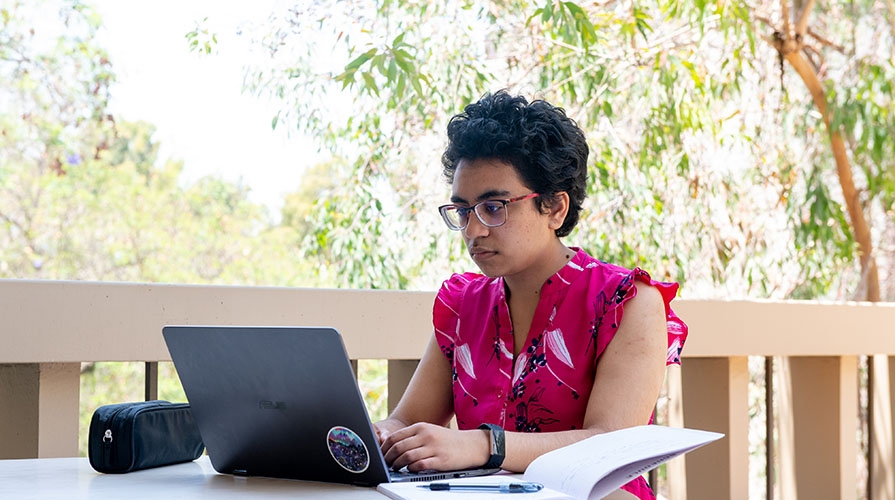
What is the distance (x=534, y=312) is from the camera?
1712mm

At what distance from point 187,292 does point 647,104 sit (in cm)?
333

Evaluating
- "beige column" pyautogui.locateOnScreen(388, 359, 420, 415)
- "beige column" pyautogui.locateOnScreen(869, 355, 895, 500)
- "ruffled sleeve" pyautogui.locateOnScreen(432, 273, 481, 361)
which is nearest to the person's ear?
"ruffled sleeve" pyautogui.locateOnScreen(432, 273, 481, 361)

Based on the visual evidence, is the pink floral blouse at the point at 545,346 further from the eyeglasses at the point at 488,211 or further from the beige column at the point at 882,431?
the beige column at the point at 882,431

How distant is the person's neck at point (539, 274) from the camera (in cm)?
172

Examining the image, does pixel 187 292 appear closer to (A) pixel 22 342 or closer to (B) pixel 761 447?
(A) pixel 22 342

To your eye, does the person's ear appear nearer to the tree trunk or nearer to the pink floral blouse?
the pink floral blouse

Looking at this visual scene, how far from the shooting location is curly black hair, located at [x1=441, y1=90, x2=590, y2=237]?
1.66 meters

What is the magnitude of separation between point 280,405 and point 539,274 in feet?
2.07

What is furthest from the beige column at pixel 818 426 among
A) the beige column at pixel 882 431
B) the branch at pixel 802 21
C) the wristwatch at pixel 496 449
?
the branch at pixel 802 21

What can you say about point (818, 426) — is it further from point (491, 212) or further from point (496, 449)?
point (496, 449)

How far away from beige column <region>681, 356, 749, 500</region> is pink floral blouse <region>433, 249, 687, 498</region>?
84cm

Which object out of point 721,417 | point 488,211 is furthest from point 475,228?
point 721,417

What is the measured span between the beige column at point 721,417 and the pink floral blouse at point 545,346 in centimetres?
84

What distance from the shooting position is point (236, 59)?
5.18 metres
